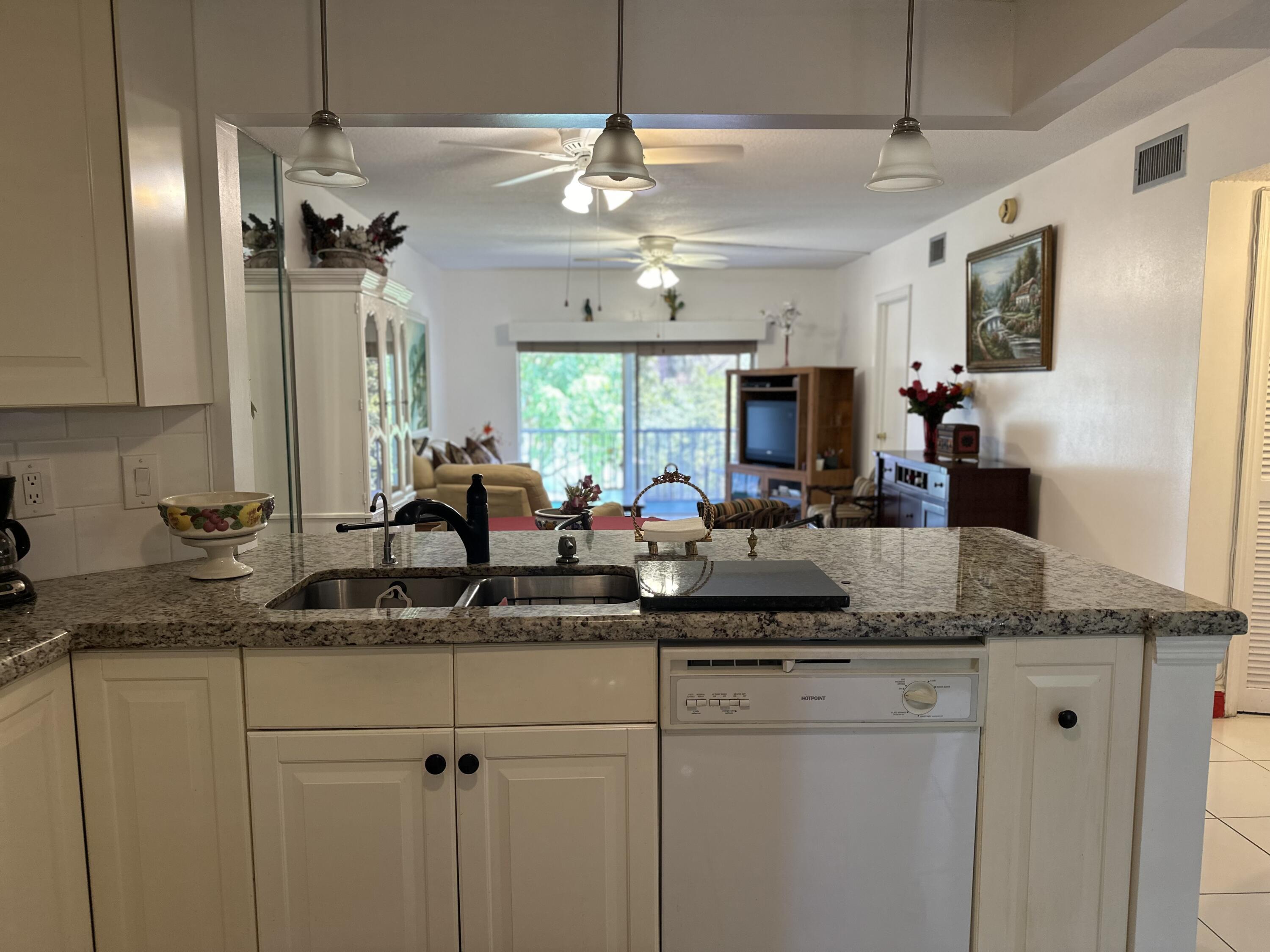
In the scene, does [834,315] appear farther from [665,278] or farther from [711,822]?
[711,822]

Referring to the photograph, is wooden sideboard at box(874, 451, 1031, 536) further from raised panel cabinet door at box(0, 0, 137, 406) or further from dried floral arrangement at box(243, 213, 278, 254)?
raised panel cabinet door at box(0, 0, 137, 406)

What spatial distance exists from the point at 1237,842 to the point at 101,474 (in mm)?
3361

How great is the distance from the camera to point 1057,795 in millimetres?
1602

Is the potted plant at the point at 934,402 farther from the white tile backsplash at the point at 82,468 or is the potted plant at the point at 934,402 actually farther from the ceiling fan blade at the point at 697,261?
the white tile backsplash at the point at 82,468

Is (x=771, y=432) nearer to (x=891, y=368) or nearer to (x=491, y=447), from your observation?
(x=891, y=368)

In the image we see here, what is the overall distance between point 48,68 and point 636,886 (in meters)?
2.01

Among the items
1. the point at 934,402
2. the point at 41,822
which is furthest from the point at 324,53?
the point at 934,402

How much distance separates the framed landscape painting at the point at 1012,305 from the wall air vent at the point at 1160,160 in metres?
0.65

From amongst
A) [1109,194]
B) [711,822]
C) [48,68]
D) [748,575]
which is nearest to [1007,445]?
[1109,194]

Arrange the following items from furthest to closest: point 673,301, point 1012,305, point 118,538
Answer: point 673,301, point 1012,305, point 118,538

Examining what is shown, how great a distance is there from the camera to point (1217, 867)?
2359mm

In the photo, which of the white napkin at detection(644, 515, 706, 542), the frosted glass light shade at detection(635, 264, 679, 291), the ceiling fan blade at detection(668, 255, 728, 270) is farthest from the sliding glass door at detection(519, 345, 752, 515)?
the white napkin at detection(644, 515, 706, 542)

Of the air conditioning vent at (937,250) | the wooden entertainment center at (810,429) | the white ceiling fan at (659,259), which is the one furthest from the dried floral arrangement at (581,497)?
the wooden entertainment center at (810,429)

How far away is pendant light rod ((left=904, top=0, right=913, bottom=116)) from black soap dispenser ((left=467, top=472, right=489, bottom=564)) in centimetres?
113
